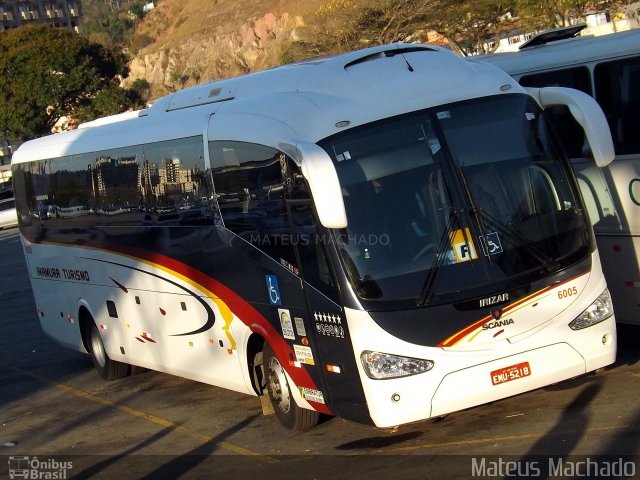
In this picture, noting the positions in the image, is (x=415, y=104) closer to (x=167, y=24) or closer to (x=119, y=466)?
(x=119, y=466)

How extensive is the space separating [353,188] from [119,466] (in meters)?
3.73

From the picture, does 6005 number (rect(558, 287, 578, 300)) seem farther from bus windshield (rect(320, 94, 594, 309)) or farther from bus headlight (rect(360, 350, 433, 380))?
bus headlight (rect(360, 350, 433, 380))

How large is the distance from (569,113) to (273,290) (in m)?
3.67

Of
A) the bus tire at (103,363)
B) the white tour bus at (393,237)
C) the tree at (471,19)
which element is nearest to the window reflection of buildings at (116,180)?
the white tour bus at (393,237)

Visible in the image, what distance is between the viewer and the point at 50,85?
235 feet

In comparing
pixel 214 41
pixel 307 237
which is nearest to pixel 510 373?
pixel 307 237

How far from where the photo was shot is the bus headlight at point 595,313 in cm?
852

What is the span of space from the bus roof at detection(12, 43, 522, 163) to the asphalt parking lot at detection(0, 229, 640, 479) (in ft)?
9.01

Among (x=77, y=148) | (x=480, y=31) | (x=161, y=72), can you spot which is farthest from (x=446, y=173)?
(x=161, y=72)

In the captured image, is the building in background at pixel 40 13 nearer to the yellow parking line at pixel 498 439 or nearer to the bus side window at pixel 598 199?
the bus side window at pixel 598 199

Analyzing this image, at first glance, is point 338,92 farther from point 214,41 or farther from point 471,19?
point 214,41

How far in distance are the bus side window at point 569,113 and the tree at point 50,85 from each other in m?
63.1

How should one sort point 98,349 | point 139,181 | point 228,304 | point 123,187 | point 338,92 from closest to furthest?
point 338,92 → point 228,304 → point 139,181 → point 123,187 → point 98,349

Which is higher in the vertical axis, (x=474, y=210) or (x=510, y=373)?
(x=474, y=210)
